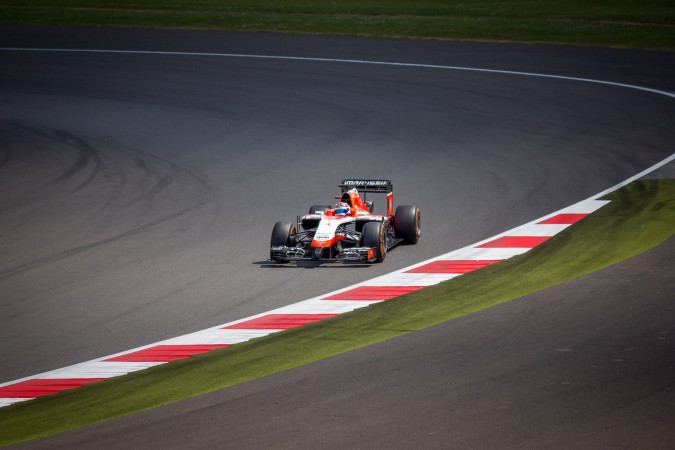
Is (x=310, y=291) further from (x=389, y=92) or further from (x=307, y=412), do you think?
(x=389, y=92)

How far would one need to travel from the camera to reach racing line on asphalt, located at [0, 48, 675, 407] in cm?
1123

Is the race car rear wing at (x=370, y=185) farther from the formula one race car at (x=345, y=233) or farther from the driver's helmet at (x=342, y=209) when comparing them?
the driver's helmet at (x=342, y=209)

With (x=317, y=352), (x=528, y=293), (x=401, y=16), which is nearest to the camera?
(x=317, y=352)

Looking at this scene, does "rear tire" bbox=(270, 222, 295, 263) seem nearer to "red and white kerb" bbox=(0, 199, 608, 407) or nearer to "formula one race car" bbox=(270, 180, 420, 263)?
"formula one race car" bbox=(270, 180, 420, 263)

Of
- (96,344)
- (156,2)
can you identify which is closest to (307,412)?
(96,344)

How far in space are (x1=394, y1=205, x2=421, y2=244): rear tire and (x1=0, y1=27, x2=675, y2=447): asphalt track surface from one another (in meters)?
0.28

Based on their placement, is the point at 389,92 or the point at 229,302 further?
the point at 389,92

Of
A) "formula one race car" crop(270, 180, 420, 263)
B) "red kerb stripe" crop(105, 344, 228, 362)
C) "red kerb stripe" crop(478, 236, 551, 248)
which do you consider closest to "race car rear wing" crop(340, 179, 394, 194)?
"formula one race car" crop(270, 180, 420, 263)

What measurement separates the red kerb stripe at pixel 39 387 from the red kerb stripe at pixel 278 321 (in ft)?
7.07

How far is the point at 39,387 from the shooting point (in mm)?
10992

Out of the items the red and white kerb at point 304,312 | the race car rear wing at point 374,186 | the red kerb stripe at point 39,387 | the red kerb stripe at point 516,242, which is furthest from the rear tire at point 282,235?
the red kerb stripe at point 39,387

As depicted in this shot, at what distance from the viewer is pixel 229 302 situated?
13.9m

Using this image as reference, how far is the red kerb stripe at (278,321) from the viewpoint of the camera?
1273 centimetres

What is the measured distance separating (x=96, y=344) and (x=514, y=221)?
26.0ft
